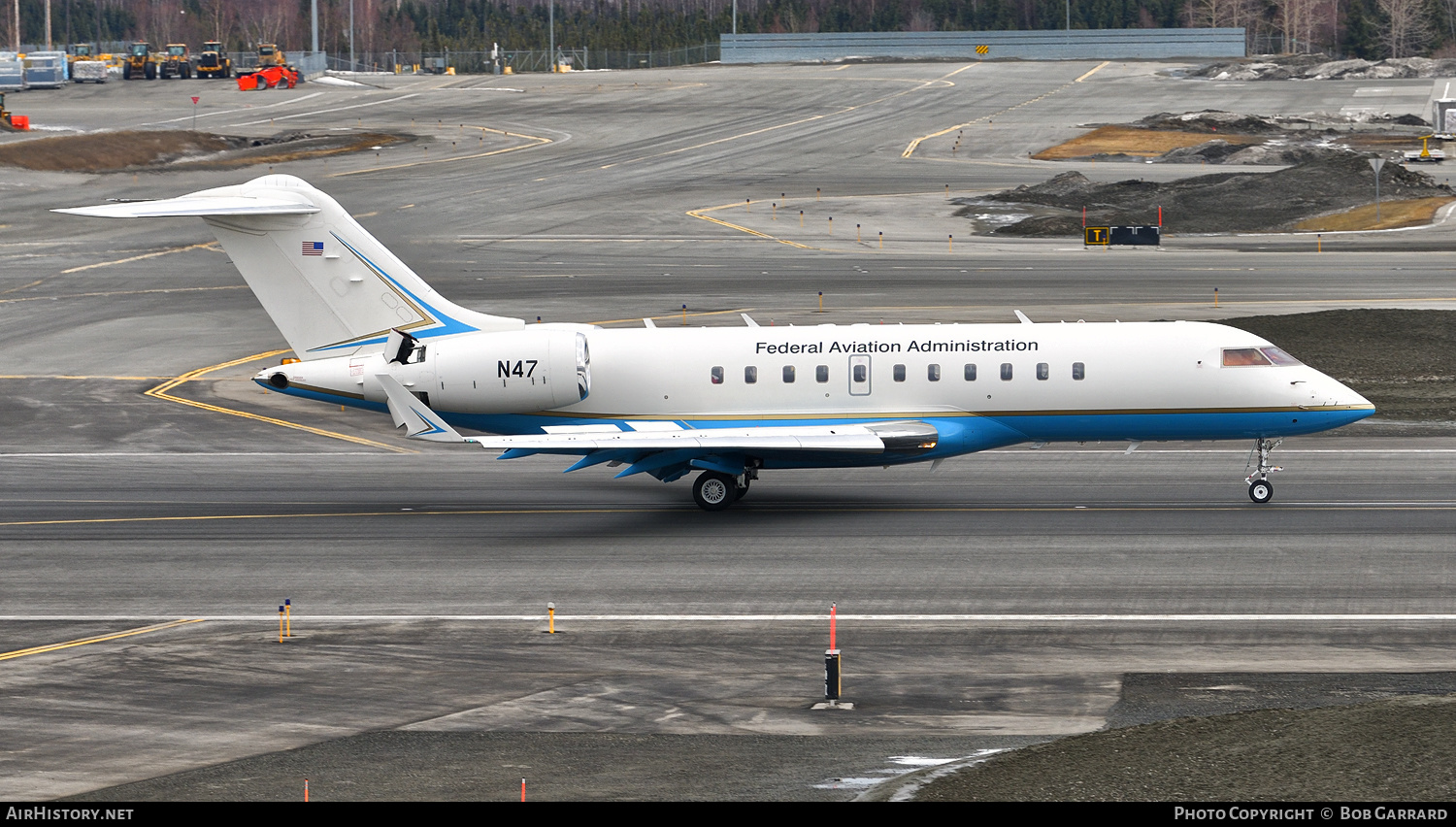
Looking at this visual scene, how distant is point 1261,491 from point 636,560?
38.9 feet

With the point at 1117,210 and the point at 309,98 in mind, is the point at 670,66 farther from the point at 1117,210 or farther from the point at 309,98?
the point at 1117,210

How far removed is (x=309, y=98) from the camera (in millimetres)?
125500

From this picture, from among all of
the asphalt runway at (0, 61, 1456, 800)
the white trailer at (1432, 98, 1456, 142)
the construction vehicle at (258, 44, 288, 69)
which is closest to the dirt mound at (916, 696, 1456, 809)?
the asphalt runway at (0, 61, 1456, 800)

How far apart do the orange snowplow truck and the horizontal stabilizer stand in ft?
357

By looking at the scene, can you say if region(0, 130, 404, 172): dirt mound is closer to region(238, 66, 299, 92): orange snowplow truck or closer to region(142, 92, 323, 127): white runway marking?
region(142, 92, 323, 127): white runway marking

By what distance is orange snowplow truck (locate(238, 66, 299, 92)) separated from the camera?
132m

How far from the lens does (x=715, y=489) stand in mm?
30000

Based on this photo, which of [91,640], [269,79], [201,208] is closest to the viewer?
[91,640]

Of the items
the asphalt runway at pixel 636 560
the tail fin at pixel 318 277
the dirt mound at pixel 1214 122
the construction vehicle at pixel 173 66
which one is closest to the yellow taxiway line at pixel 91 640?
the asphalt runway at pixel 636 560

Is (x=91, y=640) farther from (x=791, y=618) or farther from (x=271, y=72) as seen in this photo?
(x=271, y=72)

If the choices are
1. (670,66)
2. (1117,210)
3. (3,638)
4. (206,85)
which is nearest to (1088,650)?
(3,638)

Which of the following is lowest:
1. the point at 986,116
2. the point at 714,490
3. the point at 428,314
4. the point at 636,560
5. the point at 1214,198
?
the point at 636,560

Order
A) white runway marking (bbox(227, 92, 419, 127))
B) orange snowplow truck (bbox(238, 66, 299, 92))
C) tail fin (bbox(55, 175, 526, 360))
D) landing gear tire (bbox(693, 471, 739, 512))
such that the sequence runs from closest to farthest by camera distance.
Answer: landing gear tire (bbox(693, 471, 739, 512)) < tail fin (bbox(55, 175, 526, 360)) < white runway marking (bbox(227, 92, 419, 127)) < orange snowplow truck (bbox(238, 66, 299, 92))

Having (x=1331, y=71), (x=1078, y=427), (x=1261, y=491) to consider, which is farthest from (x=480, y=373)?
(x=1331, y=71)
